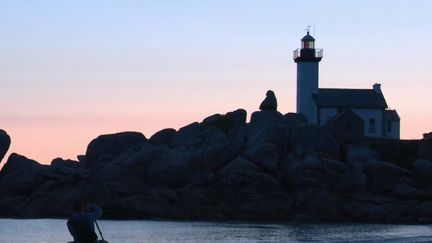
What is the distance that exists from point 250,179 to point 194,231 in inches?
247

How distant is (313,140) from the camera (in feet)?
200

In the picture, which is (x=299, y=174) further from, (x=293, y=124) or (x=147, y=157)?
(x=147, y=157)

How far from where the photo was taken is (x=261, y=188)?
57.8 meters

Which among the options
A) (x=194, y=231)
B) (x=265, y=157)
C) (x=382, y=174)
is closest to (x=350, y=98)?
(x=382, y=174)

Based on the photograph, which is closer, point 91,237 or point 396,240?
point 91,237

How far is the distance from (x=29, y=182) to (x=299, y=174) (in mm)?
18260

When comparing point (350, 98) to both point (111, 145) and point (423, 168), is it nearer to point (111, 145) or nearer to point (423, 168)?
point (423, 168)

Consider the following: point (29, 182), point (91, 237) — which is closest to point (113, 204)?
point (29, 182)

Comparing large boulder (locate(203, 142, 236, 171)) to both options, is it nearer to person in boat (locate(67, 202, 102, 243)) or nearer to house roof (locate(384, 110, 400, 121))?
house roof (locate(384, 110, 400, 121))

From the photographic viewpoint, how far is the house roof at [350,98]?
241 feet

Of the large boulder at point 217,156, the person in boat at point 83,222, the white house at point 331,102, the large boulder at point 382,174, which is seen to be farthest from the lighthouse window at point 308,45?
the person in boat at point 83,222

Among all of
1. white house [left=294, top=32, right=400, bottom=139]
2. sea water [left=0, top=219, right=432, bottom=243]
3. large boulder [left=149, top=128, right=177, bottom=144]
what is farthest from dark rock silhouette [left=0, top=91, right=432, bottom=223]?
white house [left=294, top=32, right=400, bottom=139]

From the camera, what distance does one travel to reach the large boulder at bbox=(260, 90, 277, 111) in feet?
225

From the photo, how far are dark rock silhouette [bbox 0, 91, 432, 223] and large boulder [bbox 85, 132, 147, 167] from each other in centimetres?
200
